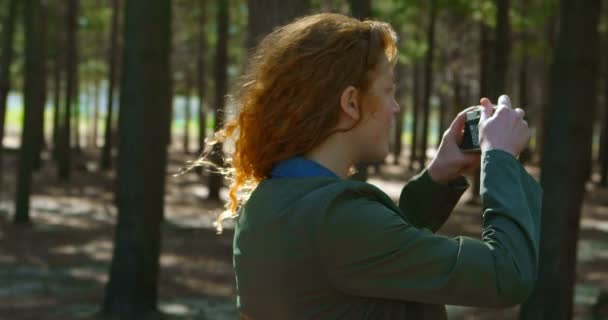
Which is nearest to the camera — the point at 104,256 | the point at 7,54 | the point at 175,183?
the point at 104,256

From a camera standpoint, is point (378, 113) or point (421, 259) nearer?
point (421, 259)

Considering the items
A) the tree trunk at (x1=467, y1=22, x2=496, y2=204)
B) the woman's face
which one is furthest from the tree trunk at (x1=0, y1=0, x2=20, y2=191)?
the woman's face

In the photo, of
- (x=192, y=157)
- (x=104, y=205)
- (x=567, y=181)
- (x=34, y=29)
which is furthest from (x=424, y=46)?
(x=567, y=181)

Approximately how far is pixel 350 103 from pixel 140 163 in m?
8.91

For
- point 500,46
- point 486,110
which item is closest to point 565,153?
point 486,110

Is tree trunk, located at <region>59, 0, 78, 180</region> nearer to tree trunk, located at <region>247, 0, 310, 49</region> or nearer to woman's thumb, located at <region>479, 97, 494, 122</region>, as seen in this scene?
tree trunk, located at <region>247, 0, 310, 49</region>

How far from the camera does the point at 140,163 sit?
1080 cm

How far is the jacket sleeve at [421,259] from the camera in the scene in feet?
6.35

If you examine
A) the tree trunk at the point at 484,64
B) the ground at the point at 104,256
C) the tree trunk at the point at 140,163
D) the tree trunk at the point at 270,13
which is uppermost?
the tree trunk at the point at 484,64

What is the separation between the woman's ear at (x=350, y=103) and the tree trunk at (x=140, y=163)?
28.0 feet

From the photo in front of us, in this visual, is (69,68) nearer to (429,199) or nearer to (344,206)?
(429,199)

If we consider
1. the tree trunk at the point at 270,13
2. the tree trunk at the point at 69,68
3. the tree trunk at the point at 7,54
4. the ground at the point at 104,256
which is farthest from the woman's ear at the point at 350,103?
the tree trunk at the point at 69,68

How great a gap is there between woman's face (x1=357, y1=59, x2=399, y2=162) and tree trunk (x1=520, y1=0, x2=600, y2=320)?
6393 millimetres

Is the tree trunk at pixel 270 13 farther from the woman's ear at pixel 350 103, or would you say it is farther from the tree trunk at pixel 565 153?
the woman's ear at pixel 350 103
